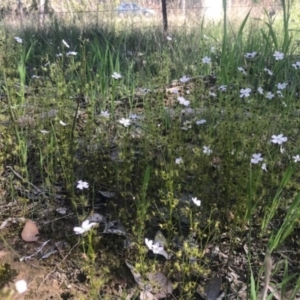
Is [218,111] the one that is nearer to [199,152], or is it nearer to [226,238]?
[199,152]

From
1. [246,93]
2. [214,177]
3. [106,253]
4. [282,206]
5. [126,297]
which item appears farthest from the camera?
[246,93]

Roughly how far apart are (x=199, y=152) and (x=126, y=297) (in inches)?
28.5

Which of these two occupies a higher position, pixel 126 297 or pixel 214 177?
pixel 214 177

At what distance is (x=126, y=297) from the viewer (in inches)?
60.1

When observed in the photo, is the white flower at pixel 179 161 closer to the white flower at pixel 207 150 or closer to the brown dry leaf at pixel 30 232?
the white flower at pixel 207 150

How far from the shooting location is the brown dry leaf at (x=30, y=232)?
1.75m

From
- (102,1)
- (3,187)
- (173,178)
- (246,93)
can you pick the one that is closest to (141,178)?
(173,178)

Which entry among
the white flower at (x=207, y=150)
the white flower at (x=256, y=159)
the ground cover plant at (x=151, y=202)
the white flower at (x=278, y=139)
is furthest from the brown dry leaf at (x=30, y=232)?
the white flower at (x=278, y=139)

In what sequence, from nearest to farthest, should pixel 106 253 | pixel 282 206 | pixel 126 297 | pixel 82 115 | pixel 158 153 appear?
pixel 126 297, pixel 106 253, pixel 282 206, pixel 158 153, pixel 82 115

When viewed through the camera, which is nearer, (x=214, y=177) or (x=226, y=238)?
(x=226, y=238)

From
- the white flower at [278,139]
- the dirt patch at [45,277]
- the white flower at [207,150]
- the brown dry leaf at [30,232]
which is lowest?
the dirt patch at [45,277]

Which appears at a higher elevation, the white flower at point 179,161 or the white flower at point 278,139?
the white flower at point 278,139

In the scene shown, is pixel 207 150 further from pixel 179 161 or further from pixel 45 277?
pixel 45 277

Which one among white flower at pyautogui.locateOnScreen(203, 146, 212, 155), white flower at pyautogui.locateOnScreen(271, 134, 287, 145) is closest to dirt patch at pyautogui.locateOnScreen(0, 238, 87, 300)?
white flower at pyautogui.locateOnScreen(203, 146, 212, 155)
